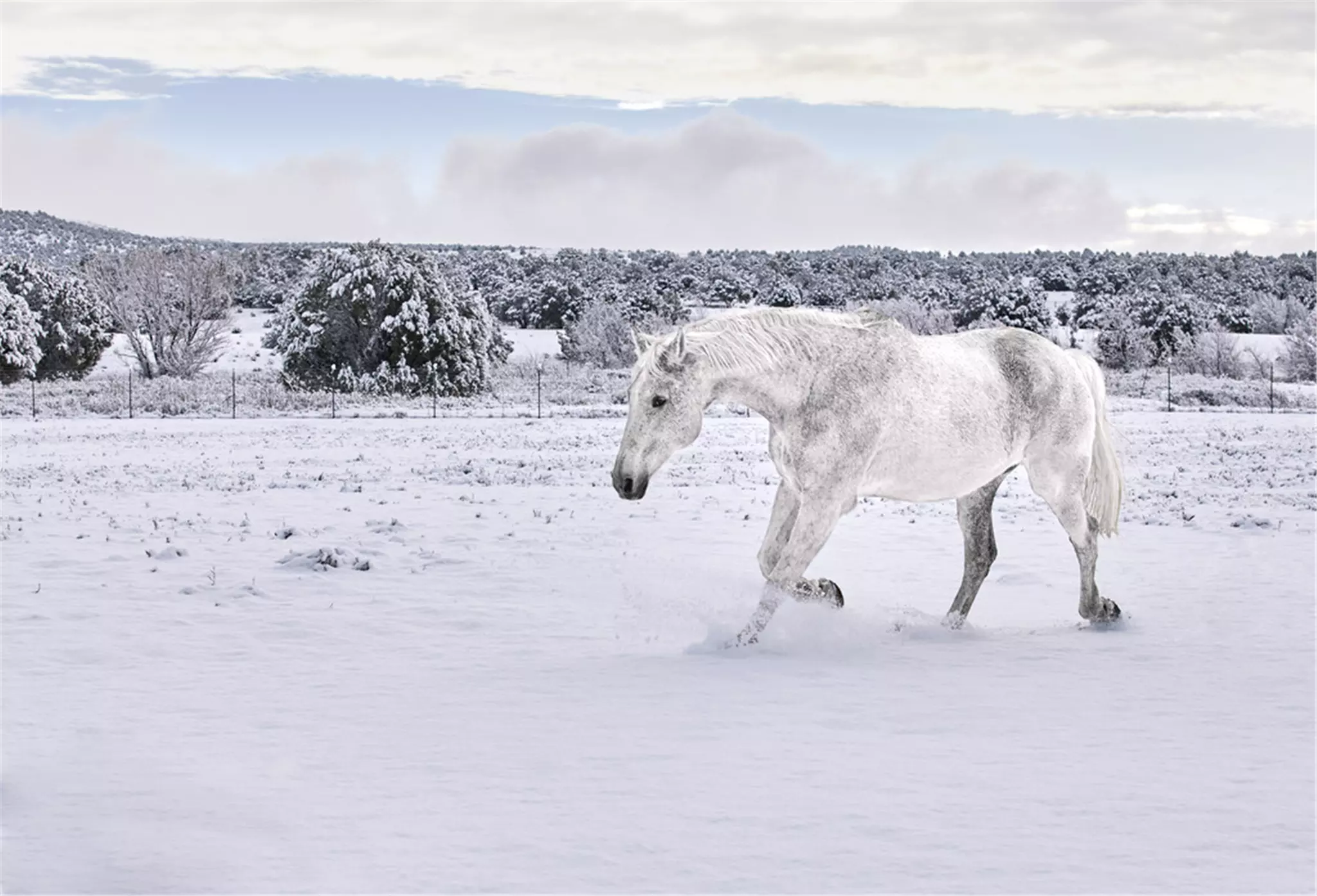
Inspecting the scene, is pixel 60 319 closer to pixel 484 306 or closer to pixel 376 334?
pixel 376 334

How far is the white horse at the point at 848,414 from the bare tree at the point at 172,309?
40513 millimetres

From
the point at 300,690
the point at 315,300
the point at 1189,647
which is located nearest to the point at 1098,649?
the point at 1189,647

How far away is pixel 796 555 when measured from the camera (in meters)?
7.29

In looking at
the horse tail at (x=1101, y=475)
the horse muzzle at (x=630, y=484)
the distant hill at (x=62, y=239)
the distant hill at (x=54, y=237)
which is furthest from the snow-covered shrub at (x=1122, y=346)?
the distant hill at (x=54, y=237)

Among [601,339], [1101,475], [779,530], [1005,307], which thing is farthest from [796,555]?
[1005,307]

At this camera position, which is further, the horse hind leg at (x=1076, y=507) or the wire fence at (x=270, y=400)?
the wire fence at (x=270, y=400)

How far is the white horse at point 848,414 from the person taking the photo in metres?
7.16

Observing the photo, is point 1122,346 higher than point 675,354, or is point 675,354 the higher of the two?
point 1122,346

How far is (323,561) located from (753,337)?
4.55m

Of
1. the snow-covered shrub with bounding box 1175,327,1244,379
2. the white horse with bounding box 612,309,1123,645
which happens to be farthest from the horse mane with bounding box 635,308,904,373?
the snow-covered shrub with bounding box 1175,327,1244,379

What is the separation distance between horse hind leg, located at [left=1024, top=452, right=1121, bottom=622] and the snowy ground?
25 centimetres

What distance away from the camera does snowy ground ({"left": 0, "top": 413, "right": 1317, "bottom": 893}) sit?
443 cm

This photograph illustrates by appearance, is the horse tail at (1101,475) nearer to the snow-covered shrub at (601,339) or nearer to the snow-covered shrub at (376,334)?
the snow-covered shrub at (376,334)

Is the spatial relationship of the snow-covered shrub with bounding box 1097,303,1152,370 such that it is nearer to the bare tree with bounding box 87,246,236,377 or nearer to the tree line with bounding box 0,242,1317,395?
Result: the tree line with bounding box 0,242,1317,395
